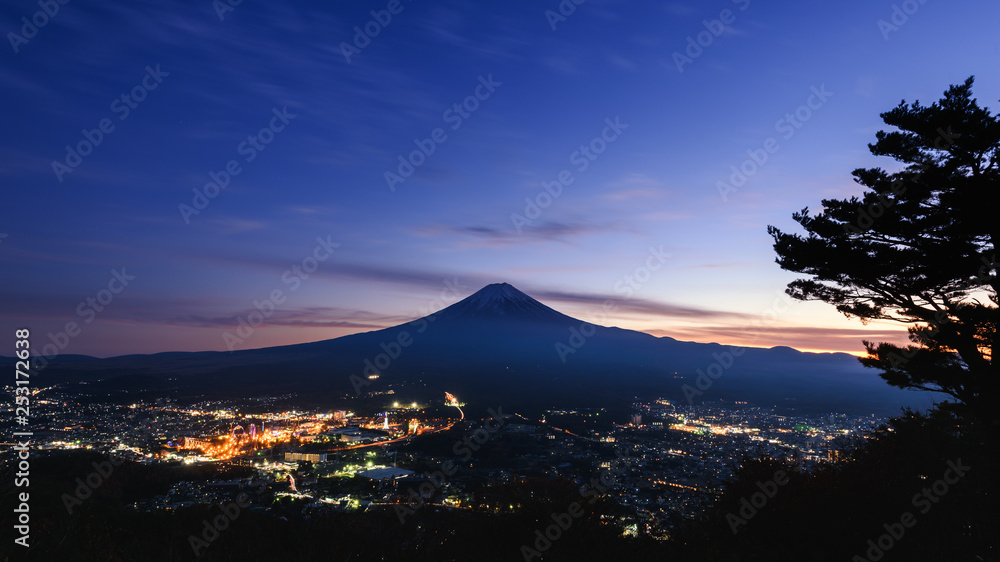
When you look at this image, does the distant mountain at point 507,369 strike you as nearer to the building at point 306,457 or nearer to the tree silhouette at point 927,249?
the building at point 306,457

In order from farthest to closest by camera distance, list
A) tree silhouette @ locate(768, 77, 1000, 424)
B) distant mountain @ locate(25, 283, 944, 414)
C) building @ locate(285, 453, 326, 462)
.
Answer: distant mountain @ locate(25, 283, 944, 414), building @ locate(285, 453, 326, 462), tree silhouette @ locate(768, 77, 1000, 424)

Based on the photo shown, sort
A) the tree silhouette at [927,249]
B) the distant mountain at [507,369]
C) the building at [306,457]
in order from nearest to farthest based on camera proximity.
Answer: the tree silhouette at [927,249]
the building at [306,457]
the distant mountain at [507,369]

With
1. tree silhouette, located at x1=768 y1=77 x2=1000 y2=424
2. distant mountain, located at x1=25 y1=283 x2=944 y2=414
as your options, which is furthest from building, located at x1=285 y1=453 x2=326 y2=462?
distant mountain, located at x1=25 y1=283 x2=944 y2=414

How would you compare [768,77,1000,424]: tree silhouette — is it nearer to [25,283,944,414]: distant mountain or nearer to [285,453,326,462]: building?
[285,453,326,462]: building

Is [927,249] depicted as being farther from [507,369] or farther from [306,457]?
[507,369]

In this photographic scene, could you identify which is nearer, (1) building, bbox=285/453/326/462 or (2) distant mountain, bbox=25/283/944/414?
(1) building, bbox=285/453/326/462

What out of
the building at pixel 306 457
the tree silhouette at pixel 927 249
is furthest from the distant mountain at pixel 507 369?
the tree silhouette at pixel 927 249
